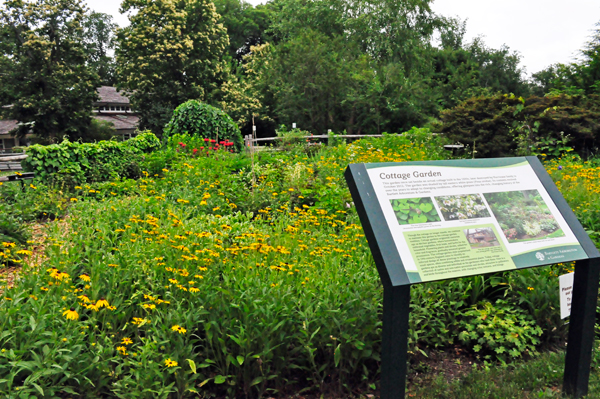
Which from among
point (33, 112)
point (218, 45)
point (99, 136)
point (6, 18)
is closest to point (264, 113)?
point (218, 45)

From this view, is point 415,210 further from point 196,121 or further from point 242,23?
point 242,23

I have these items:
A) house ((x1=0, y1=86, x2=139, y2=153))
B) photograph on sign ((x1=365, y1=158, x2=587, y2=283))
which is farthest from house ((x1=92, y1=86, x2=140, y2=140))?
photograph on sign ((x1=365, y1=158, x2=587, y2=283))

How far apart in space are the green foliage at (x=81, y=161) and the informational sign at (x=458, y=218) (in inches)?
240

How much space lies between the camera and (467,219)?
2.79m

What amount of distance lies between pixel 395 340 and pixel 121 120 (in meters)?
42.2

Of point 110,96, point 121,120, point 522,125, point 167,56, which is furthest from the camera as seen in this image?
point 110,96

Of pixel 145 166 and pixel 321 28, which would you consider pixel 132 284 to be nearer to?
pixel 145 166

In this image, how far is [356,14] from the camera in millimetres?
28812

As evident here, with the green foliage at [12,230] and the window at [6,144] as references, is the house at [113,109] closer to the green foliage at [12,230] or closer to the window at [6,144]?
the window at [6,144]

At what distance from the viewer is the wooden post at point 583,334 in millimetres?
2971

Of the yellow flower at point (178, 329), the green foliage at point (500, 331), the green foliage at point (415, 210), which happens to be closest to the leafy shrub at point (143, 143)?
the yellow flower at point (178, 329)

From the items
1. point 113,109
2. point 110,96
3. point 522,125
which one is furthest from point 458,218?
point 113,109

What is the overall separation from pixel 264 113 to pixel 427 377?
2717 centimetres

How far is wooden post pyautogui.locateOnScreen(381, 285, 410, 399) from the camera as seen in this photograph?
94.9 inches
